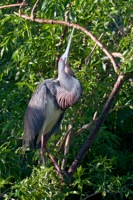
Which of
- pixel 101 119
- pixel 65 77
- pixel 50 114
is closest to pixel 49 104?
pixel 50 114

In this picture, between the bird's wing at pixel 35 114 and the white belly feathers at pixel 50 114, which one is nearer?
the bird's wing at pixel 35 114

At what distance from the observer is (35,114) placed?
5805 millimetres

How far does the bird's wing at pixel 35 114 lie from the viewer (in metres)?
5.64

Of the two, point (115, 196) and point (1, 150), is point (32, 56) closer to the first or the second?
point (1, 150)

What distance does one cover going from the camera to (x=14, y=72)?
6164mm

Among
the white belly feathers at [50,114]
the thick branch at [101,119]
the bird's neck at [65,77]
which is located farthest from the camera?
the white belly feathers at [50,114]

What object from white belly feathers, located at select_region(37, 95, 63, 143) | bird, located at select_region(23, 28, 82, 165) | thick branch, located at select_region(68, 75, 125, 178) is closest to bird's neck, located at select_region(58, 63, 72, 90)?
bird, located at select_region(23, 28, 82, 165)

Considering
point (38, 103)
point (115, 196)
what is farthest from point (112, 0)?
point (115, 196)

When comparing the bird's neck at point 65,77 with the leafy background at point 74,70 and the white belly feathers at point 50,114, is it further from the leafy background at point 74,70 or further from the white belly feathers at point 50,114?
the white belly feathers at point 50,114

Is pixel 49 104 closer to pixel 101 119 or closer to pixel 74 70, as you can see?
pixel 74 70

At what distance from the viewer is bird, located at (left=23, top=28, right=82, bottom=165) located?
557cm

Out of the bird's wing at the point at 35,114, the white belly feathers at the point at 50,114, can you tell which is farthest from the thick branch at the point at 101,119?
the white belly feathers at the point at 50,114

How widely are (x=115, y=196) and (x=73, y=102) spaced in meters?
1.30

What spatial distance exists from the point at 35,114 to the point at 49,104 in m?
0.19
